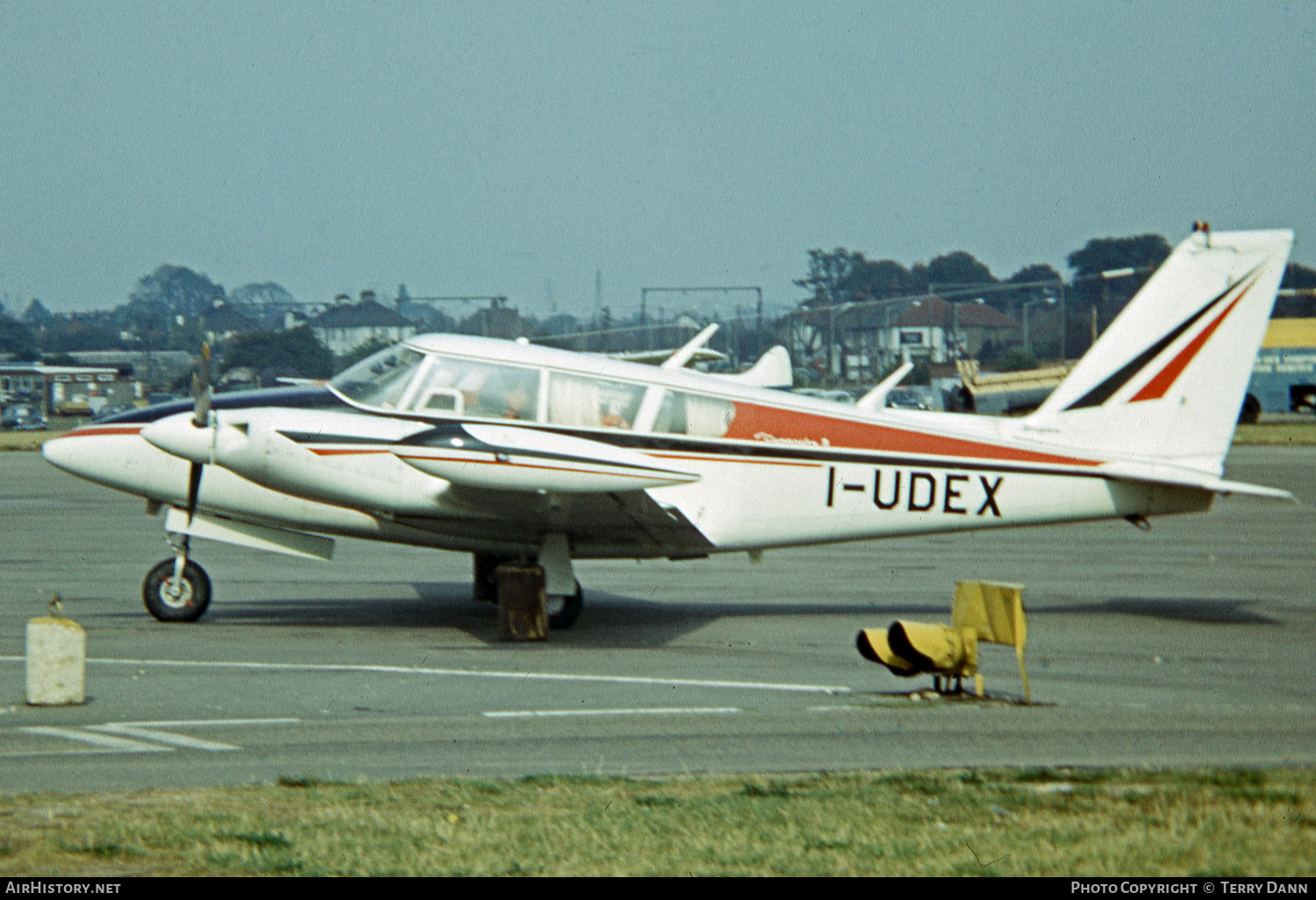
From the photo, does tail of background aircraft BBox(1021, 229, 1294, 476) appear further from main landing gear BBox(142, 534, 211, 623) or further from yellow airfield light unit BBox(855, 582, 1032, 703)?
main landing gear BBox(142, 534, 211, 623)

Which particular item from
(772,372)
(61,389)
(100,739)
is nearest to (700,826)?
(100,739)

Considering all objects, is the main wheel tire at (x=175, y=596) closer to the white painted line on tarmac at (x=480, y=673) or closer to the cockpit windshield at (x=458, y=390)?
the white painted line on tarmac at (x=480, y=673)

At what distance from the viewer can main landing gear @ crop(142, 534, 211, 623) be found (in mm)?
12000

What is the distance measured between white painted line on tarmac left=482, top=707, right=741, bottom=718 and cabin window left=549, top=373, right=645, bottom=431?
3769 millimetres

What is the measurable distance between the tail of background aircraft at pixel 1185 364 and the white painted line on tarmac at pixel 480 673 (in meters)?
4.59

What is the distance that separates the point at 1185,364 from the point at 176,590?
10.0 m

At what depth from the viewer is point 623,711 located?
8.43 meters

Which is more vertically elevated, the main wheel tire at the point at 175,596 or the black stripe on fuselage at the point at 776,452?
the black stripe on fuselage at the point at 776,452

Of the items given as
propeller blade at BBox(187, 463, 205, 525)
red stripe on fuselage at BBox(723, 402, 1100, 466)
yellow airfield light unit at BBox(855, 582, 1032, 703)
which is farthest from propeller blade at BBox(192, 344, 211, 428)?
yellow airfield light unit at BBox(855, 582, 1032, 703)

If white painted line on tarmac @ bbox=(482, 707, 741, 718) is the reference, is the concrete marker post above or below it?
above

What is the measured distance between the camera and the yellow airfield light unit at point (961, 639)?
8562mm

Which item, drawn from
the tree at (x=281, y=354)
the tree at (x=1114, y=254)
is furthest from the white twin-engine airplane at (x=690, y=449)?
the tree at (x=1114, y=254)

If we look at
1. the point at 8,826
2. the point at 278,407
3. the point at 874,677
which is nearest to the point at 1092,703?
the point at 874,677
